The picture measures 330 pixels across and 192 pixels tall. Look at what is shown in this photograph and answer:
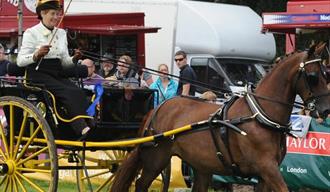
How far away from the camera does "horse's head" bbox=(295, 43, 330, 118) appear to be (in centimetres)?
802

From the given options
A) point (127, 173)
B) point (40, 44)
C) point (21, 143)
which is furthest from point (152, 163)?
point (40, 44)

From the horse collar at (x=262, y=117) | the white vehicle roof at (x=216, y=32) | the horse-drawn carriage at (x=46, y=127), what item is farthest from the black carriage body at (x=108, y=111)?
the white vehicle roof at (x=216, y=32)

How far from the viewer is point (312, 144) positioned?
1110 cm

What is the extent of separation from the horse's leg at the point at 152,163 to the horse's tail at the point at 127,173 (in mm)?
73

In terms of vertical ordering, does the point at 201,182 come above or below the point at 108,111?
below

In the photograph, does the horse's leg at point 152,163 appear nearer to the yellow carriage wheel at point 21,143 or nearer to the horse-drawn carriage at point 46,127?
the horse-drawn carriage at point 46,127

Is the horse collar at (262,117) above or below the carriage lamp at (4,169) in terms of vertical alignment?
above

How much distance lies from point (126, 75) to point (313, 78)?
13.9ft

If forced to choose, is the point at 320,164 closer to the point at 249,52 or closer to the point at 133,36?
the point at 133,36

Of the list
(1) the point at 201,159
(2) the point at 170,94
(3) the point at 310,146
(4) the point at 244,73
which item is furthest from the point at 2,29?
(1) the point at 201,159

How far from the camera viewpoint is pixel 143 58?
1755cm

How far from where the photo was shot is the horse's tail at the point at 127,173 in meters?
9.15

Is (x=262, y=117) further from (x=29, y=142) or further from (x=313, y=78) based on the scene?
(x=29, y=142)

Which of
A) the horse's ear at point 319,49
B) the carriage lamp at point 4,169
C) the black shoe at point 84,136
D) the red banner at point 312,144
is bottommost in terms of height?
the red banner at point 312,144
